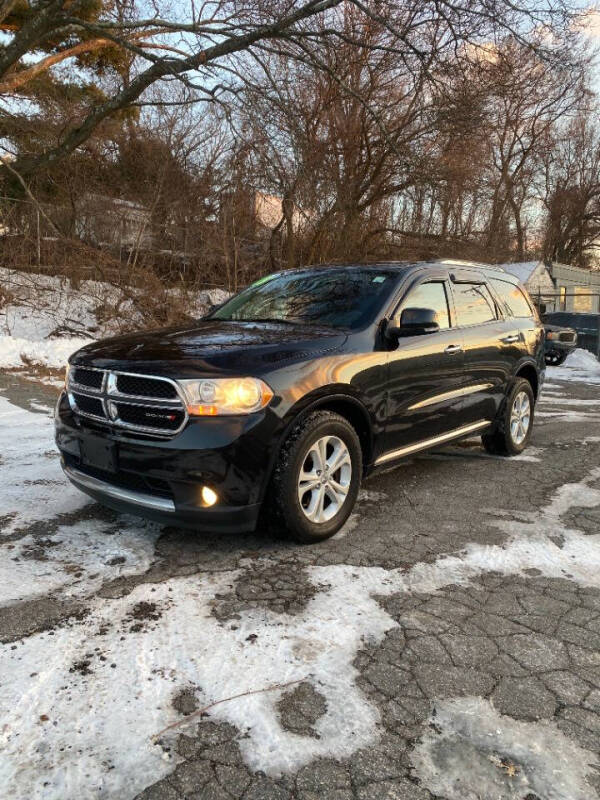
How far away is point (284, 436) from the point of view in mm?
3221

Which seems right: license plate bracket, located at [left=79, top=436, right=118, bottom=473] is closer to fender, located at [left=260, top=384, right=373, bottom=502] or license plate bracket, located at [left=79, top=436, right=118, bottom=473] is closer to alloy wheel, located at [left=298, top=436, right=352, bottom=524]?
fender, located at [left=260, top=384, right=373, bottom=502]

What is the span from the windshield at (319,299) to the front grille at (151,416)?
1.32 meters

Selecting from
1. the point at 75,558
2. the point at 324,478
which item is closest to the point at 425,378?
the point at 324,478

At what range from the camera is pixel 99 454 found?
10.9ft

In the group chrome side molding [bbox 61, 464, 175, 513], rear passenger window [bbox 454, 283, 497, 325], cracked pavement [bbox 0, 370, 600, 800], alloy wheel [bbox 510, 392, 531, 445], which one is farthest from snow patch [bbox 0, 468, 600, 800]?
alloy wheel [bbox 510, 392, 531, 445]

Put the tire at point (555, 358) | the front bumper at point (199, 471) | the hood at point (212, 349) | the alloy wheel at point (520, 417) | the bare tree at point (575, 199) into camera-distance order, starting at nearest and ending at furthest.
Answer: the front bumper at point (199, 471), the hood at point (212, 349), the alloy wheel at point (520, 417), the tire at point (555, 358), the bare tree at point (575, 199)

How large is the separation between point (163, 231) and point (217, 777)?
1551 cm

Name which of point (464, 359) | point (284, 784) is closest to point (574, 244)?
point (464, 359)

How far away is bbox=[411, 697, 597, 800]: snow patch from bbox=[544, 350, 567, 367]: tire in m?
14.6

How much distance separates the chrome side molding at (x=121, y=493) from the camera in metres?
3.08

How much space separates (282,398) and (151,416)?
70 centimetres

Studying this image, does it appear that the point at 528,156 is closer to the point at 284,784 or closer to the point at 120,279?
the point at 120,279

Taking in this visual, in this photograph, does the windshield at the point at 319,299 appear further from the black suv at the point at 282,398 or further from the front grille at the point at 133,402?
the front grille at the point at 133,402

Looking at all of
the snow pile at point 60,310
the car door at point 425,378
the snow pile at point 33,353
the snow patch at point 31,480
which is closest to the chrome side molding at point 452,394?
the car door at point 425,378
